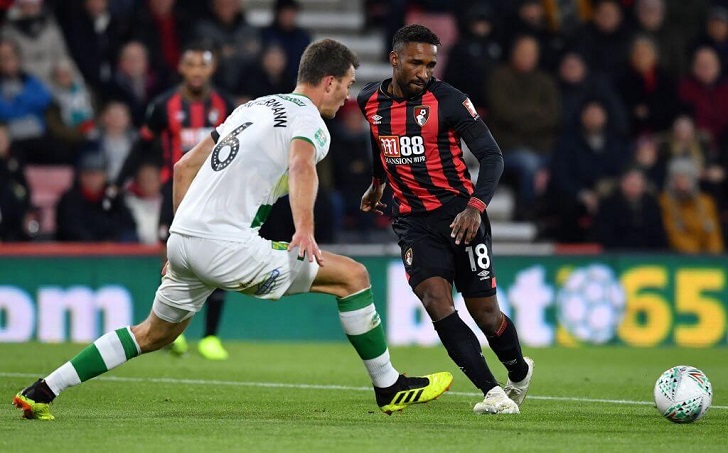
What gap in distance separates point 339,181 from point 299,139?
365 inches

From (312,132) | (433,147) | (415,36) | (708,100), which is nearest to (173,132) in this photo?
(433,147)

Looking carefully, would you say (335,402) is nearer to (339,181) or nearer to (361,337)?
(361,337)

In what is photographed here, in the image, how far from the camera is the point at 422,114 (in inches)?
314

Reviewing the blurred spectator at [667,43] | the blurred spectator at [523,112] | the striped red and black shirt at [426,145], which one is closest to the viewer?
the striped red and black shirt at [426,145]

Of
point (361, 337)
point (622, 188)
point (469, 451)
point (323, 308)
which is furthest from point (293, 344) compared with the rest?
point (469, 451)

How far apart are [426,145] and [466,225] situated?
0.74 metres

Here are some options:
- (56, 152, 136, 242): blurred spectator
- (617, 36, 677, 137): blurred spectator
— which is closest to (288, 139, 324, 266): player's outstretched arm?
(56, 152, 136, 242): blurred spectator

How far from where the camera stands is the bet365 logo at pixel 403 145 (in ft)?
26.3

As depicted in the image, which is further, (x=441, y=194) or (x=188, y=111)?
(x=188, y=111)

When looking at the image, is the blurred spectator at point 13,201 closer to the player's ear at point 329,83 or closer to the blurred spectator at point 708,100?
the player's ear at point 329,83

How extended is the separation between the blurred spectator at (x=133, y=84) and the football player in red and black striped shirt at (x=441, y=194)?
818 centimetres

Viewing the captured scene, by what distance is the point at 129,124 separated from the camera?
620 inches

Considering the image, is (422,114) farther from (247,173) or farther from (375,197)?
(247,173)

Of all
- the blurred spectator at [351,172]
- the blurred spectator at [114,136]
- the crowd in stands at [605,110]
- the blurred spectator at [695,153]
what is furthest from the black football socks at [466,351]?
the blurred spectator at [695,153]
